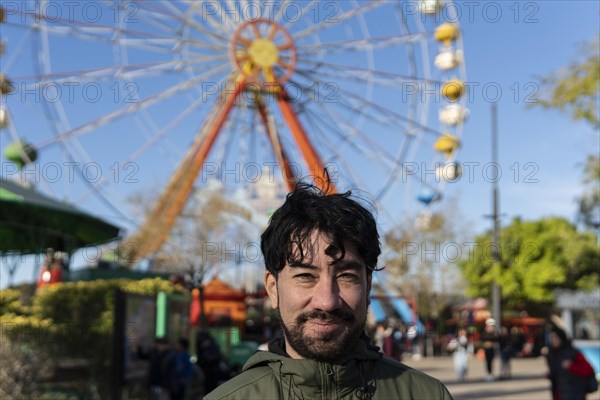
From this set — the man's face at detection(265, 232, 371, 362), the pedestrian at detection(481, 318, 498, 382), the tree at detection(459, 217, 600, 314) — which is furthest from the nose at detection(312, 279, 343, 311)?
the tree at detection(459, 217, 600, 314)

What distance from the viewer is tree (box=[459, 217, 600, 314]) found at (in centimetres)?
4816

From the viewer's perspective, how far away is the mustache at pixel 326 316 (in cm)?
187

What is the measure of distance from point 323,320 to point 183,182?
60.4 ft

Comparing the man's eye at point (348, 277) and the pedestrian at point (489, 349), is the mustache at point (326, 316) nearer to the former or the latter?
the man's eye at point (348, 277)

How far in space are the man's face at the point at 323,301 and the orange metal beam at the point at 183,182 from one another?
17.3 m

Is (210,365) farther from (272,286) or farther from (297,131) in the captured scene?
(272,286)

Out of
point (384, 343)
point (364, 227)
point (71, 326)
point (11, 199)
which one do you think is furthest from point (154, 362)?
point (364, 227)

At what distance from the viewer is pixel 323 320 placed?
6.14 feet

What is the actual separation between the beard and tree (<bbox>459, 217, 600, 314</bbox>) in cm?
4526

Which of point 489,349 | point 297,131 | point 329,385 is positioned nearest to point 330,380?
point 329,385

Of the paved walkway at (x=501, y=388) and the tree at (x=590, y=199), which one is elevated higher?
the tree at (x=590, y=199)

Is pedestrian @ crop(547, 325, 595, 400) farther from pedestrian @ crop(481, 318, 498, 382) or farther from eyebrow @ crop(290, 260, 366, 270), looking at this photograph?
pedestrian @ crop(481, 318, 498, 382)

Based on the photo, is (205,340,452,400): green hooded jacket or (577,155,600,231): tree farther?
(577,155,600,231): tree

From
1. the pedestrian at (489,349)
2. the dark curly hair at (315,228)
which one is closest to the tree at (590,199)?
the pedestrian at (489,349)
